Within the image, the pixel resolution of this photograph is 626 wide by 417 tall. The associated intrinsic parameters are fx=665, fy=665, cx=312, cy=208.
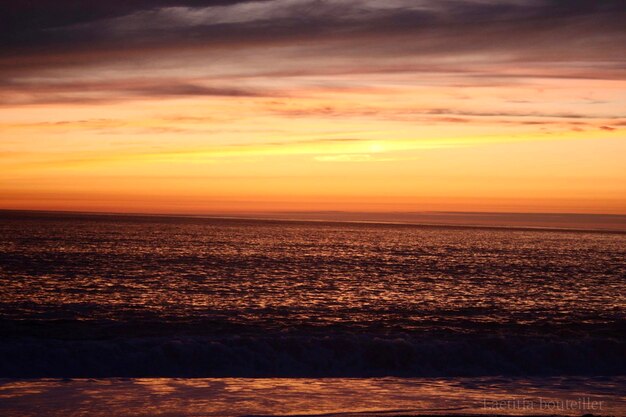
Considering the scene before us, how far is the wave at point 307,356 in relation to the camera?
74.3 feet

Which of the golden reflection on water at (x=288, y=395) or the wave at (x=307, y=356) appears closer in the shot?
the golden reflection on water at (x=288, y=395)

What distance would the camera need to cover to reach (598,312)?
34.3 metres

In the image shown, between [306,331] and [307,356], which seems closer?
[307,356]

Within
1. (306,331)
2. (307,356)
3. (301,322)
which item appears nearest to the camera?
(307,356)

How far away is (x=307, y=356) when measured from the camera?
79.8 feet

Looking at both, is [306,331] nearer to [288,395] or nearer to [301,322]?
[301,322]

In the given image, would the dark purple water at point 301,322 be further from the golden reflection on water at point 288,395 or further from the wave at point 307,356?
the golden reflection on water at point 288,395

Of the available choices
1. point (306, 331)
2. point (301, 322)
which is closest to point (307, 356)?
point (306, 331)

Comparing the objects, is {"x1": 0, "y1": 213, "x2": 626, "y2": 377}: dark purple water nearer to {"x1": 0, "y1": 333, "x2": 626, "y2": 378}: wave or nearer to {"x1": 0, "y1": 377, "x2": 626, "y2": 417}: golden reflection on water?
{"x1": 0, "y1": 333, "x2": 626, "y2": 378}: wave

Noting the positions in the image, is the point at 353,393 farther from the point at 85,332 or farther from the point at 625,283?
the point at 625,283

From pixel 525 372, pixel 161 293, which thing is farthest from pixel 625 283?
pixel 161 293

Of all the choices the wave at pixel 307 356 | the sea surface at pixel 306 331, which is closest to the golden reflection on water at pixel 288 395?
the sea surface at pixel 306 331

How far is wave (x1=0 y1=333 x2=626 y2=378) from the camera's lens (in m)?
22.6

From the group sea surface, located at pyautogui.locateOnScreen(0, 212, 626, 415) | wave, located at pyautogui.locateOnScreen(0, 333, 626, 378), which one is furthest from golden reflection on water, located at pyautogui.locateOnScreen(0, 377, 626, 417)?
wave, located at pyautogui.locateOnScreen(0, 333, 626, 378)
